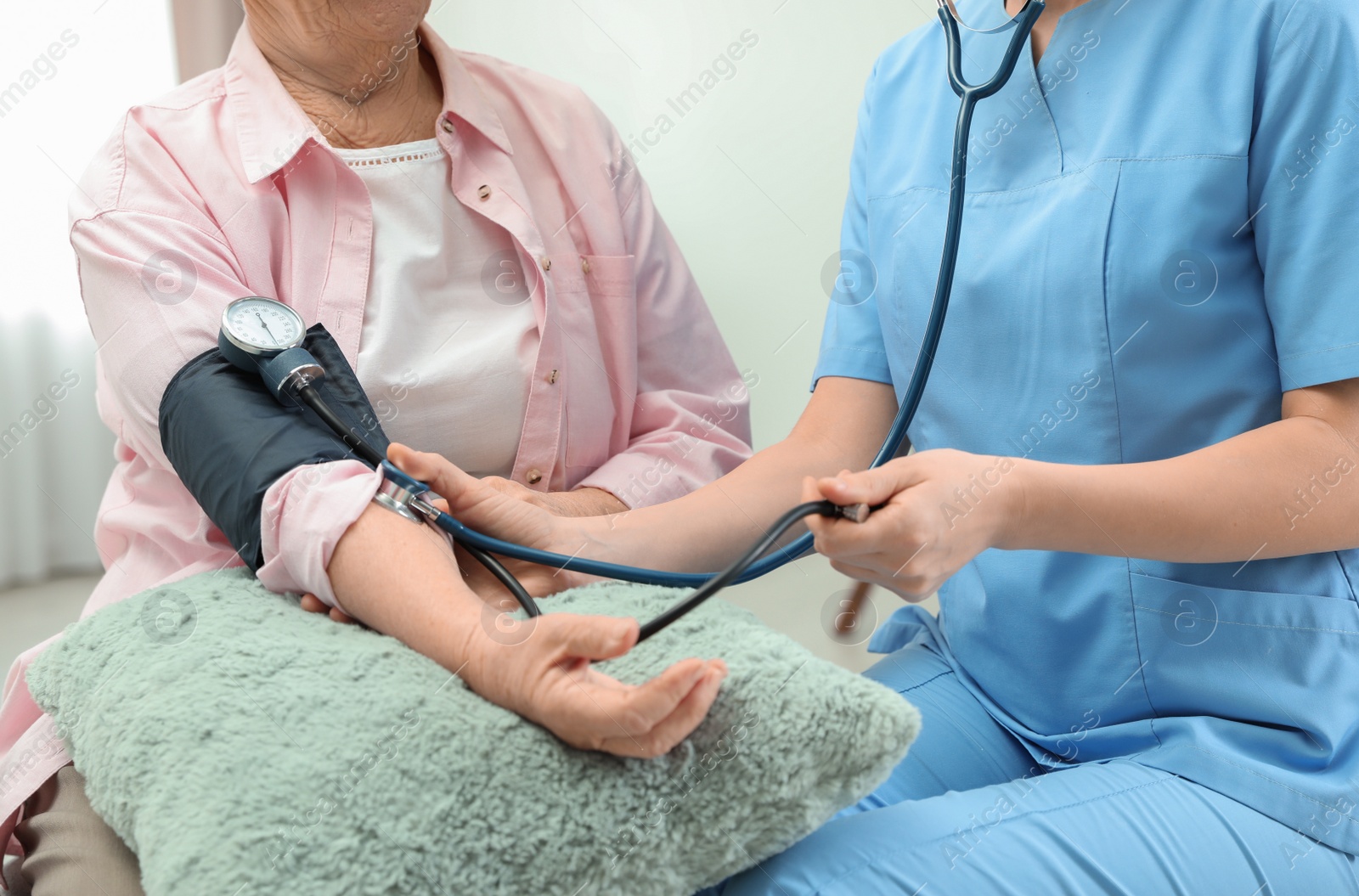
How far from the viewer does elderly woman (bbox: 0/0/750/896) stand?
84 cm

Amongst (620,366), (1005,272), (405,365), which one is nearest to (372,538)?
(405,365)

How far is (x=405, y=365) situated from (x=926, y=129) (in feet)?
1.92

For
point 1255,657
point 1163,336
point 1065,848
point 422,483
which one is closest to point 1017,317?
point 1163,336

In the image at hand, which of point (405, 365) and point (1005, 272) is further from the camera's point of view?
point (405, 365)

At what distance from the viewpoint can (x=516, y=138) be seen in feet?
4.01

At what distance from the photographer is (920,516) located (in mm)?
712

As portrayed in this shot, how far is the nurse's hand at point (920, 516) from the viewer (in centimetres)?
71

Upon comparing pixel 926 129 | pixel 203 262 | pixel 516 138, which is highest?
pixel 926 129

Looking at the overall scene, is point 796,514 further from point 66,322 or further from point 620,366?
point 66,322

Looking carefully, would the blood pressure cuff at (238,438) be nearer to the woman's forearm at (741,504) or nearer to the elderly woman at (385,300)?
the elderly woman at (385,300)

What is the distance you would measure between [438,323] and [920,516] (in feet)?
2.01

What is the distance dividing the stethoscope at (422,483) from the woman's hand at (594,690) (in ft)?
0.42

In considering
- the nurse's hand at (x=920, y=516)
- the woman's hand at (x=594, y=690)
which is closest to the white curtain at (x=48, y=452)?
the woman's hand at (x=594, y=690)

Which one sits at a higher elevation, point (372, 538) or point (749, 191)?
point (749, 191)
